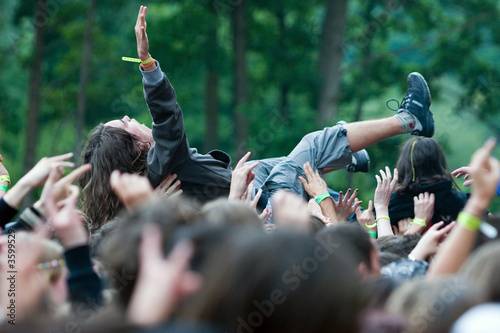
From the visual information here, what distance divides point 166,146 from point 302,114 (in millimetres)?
10518

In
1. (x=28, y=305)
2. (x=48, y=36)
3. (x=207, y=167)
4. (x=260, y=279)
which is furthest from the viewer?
(x=48, y=36)

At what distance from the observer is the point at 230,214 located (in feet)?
9.05

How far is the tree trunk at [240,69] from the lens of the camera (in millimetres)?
15430

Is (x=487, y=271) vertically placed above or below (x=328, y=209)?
above

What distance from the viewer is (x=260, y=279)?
6.64ft

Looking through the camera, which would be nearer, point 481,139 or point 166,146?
point 166,146

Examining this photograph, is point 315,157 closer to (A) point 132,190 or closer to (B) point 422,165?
(B) point 422,165

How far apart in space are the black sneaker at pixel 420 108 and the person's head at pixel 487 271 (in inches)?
115

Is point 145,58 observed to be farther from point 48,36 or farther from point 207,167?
point 48,36

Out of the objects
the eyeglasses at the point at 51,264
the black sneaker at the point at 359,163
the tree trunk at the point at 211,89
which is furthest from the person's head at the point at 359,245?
the tree trunk at the point at 211,89

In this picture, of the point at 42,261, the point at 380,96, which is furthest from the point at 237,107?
the point at 42,261

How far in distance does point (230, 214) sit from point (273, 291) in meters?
0.78

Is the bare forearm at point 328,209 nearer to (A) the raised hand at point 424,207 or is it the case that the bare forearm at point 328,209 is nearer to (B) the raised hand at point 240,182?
(A) the raised hand at point 424,207

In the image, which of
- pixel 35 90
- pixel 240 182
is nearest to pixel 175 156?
pixel 240 182
